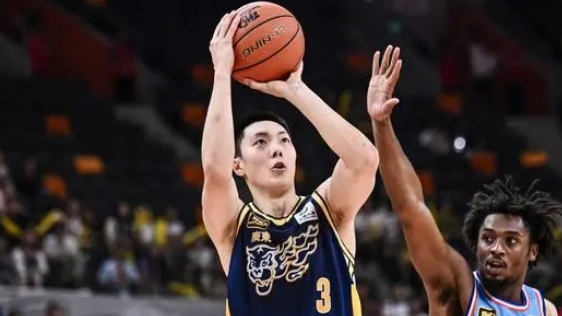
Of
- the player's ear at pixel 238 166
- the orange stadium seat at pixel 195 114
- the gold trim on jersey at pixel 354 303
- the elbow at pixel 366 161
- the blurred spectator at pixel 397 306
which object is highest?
the orange stadium seat at pixel 195 114

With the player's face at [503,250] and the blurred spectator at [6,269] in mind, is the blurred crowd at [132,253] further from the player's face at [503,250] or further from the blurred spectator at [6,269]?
the player's face at [503,250]

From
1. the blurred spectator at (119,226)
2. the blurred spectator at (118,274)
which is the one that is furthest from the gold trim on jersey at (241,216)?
the blurred spectator at (119,226)

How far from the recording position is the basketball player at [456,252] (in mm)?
5082

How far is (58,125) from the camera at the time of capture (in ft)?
57.0

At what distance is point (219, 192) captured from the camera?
497cm

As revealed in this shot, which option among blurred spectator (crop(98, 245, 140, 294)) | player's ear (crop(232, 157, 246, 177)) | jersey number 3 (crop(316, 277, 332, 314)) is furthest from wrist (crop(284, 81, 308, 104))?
blurred spectator (crop(98, 245, 140, 294))

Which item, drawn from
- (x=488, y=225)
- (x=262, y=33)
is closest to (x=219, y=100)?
(x=262, y=33)

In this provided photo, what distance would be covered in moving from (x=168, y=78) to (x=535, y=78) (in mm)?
6304

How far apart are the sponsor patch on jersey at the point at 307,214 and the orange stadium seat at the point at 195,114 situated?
14418mm

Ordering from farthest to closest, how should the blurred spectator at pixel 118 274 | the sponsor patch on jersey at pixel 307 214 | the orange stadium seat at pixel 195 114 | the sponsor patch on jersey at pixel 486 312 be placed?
the orange stadium seat at pixel 195 114
the blurred spectator at pixel 118 274
the sponsor patch on jersey at pixel 486 312
the sponsor patch on jersey at pixel 307 214

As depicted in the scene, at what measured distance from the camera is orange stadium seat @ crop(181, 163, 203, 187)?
58.0ft

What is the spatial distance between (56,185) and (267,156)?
11.1 metres

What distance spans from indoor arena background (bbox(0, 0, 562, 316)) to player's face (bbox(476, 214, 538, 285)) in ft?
19.4

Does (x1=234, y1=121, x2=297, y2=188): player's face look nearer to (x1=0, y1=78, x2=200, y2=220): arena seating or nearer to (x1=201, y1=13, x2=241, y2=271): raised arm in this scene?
(x1=201, y1=13, x2=241, y2=271): raised arm
